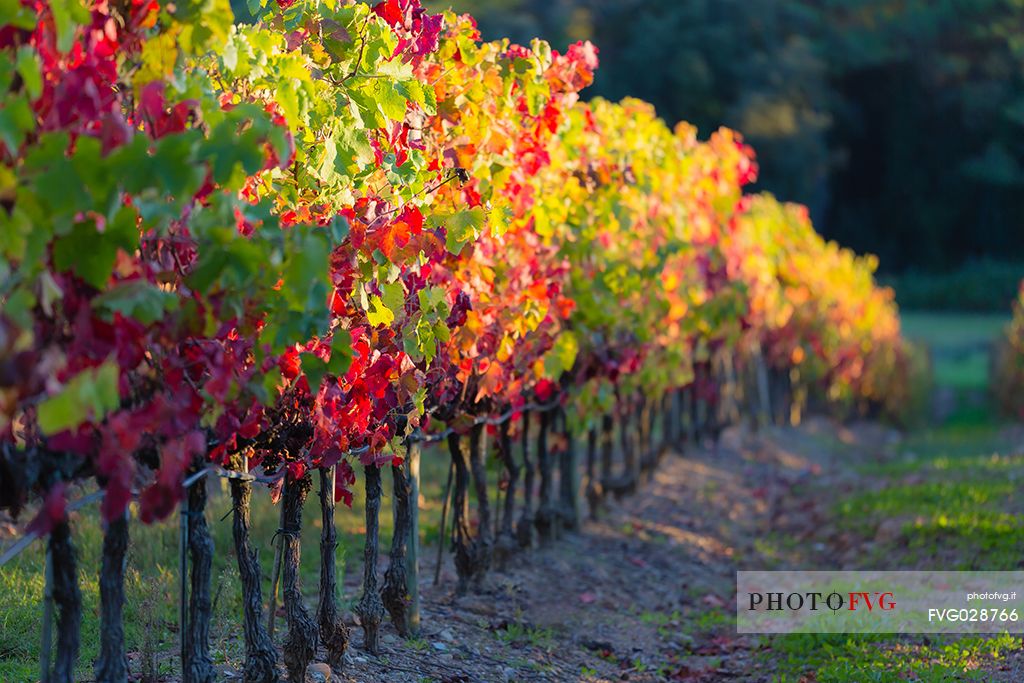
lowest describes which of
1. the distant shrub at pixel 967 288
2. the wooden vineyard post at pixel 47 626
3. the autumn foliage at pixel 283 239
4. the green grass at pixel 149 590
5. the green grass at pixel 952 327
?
the green grass at pixel 149 590

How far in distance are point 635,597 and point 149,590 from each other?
385 cm

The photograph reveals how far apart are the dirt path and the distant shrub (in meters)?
33.5

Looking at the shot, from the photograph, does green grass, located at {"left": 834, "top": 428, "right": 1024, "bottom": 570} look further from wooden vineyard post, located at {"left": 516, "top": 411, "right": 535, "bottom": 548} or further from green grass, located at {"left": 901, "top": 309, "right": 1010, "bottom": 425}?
green grass, located at {"left": 901, "top": 309, "right": 1010, "bottom": 425}

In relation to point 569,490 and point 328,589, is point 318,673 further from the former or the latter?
point 569,490

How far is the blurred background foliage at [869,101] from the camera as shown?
143ft

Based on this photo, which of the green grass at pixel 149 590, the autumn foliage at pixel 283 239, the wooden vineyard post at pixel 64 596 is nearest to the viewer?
the autumn foliage at pixel 283 239

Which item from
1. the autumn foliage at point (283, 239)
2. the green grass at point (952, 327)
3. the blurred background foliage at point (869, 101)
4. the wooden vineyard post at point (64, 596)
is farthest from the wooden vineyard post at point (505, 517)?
the blurred background foliage at point (869, 101)

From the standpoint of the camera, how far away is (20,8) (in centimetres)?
363

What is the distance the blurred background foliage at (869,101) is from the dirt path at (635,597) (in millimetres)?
30793

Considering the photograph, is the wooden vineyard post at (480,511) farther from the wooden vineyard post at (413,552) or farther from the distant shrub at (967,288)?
the distant shrub at (967,288)

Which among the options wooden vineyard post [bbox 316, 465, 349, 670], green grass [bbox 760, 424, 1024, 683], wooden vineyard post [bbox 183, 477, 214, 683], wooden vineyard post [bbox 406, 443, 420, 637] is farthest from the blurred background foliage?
wooden vineyard post [bbox 183, 477, 214, 683]

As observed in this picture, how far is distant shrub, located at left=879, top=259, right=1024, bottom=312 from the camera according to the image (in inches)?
1779

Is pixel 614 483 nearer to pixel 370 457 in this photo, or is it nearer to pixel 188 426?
pixel 370 457

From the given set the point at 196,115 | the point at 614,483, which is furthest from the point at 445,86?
the point at 614,483
